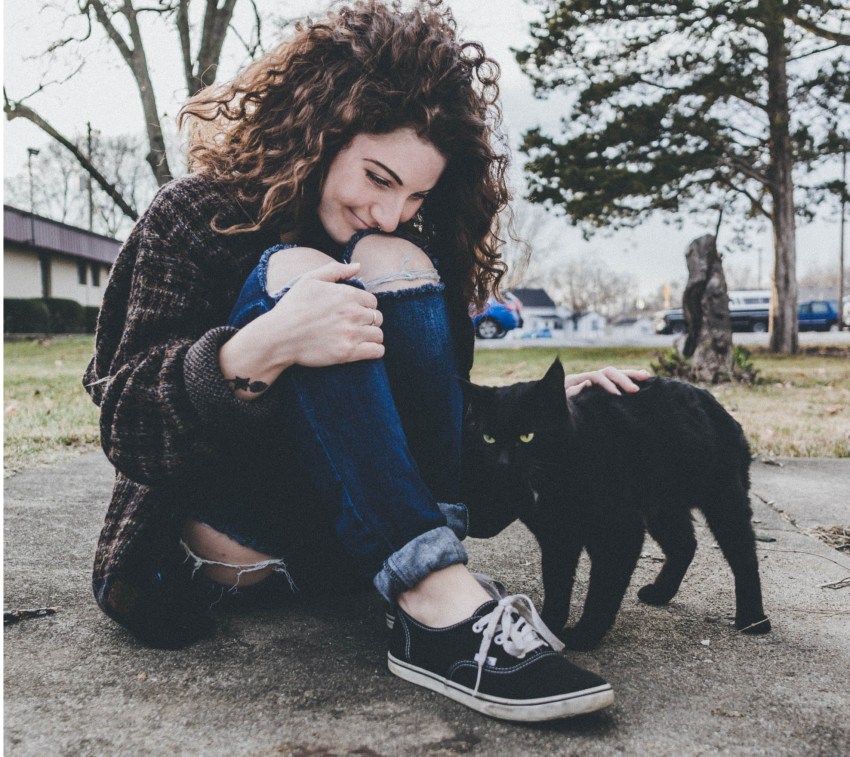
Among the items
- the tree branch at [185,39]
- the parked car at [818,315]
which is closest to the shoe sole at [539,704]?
the tree branch at [185,39]

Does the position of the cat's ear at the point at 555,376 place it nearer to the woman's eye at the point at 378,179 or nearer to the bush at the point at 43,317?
the woman's eye at the point at 378,179

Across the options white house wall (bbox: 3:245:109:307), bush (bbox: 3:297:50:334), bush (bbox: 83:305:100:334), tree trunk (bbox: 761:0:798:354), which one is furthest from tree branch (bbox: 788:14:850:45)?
white house wall (bbox: 3:245:109:307)

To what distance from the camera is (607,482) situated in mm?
1498

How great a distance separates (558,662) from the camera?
115 cm

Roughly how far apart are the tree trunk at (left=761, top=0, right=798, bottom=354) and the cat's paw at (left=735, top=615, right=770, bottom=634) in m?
14.0

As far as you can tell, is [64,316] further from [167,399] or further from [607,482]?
[607,482]

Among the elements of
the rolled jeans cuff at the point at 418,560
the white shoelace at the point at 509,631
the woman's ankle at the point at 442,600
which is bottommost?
the white shoelace at the point at 509,631

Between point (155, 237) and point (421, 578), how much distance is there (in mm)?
832

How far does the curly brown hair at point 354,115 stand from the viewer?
1518mm

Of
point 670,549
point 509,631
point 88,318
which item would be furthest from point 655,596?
point 88,318

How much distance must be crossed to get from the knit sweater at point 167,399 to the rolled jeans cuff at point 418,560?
0.34 meters

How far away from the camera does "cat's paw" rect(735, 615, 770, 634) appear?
A: 4.82 feet

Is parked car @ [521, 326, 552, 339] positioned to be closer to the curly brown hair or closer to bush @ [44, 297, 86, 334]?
bush @ [44, 297, 86, 334]

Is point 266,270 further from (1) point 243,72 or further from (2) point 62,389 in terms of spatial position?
(2) point 62,389
